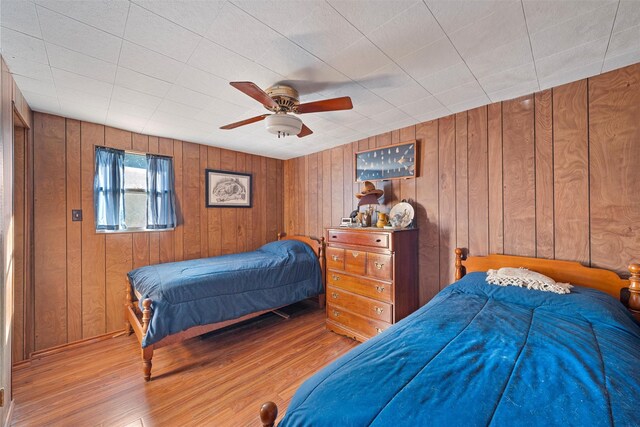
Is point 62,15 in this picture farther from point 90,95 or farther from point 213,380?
point 213,380

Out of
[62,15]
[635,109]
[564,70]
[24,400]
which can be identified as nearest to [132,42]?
[62,15]

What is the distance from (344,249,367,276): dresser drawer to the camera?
8.51 ft

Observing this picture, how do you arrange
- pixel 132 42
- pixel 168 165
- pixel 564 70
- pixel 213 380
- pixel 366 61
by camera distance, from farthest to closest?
pixel 168 165
pixel 213 380
pixel 564 70
pixel 366 61
pixel 132 42

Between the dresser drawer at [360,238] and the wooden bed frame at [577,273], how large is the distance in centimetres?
69

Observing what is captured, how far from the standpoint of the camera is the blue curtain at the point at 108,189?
2.77 metres

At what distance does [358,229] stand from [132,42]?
2199 millimetres

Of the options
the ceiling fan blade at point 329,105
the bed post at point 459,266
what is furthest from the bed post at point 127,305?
the bed post at point 459,266

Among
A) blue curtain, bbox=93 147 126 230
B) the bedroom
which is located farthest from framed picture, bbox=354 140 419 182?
blue curtain, bbox=93 147 126 230

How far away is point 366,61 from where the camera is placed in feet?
5.39

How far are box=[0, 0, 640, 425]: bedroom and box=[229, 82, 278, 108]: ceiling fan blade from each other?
0.20m

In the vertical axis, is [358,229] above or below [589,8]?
below

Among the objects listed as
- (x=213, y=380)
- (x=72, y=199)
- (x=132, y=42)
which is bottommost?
(x=213, y=380)

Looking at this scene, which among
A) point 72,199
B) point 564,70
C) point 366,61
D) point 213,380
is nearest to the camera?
point 366,61

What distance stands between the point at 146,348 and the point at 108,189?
181 centimetres
